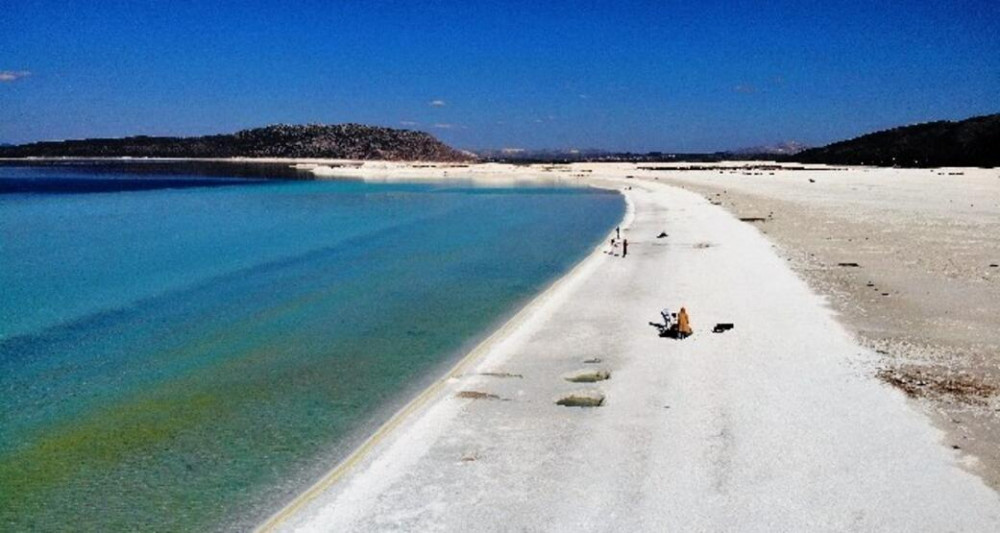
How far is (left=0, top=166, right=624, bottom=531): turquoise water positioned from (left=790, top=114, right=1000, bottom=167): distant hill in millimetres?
73524

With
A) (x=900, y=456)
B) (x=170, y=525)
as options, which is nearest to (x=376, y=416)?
(x=170, y=525)

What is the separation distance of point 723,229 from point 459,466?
21.1 meters

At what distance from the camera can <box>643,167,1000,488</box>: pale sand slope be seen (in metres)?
8.21

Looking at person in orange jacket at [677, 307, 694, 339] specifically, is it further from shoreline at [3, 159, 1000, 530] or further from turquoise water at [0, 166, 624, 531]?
turquoise water at [0, 166, 624, 531]

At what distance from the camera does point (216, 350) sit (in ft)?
39.7

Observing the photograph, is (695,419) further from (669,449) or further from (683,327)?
(683,327)

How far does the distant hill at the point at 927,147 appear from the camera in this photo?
85.2 meters

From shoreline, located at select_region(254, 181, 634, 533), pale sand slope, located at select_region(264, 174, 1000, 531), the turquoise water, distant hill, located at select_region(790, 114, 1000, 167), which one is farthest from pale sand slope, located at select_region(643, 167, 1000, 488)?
distant hill, located at select_region(790, 114, 1000, 167)

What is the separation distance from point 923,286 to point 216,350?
1280 centimetres

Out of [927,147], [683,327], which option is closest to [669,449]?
[683,327]

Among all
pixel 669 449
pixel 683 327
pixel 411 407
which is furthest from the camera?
pixel 683 327

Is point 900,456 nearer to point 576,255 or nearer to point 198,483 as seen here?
point 198,483

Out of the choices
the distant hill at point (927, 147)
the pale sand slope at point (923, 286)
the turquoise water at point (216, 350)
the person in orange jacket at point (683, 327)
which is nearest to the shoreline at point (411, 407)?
the turquoise water at point (216, 350)

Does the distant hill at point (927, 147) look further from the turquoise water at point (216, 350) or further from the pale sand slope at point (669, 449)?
the pale sand slope at point (669, 449)
